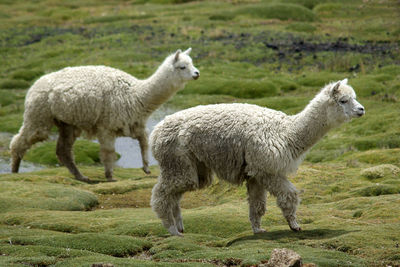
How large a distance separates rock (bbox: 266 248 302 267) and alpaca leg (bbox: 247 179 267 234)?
3586 millimetres

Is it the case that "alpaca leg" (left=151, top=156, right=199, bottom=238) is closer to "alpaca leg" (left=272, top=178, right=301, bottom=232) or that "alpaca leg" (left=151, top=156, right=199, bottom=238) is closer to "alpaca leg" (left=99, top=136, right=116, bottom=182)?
"alpaca leg" (left=272, top=178, right=301, bottom=232)

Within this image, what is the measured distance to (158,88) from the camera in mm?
21500

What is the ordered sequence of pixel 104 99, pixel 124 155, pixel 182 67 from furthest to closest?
pixel 124 155 < pixel 104 99 < pixel 182 67

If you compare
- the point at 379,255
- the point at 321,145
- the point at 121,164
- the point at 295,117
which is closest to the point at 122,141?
the point at 121,164

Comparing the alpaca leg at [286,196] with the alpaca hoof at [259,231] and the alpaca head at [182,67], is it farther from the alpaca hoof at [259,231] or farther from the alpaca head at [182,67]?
the alpaca head at [182,67]

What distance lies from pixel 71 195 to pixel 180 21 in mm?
49072

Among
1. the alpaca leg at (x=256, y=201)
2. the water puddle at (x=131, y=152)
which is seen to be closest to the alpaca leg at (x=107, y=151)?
the water puddle at (x=131, y=152)

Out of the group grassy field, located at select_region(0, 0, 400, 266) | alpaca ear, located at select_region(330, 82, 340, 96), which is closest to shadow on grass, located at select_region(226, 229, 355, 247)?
grassy field, located at select_region(0, 0, 400, 266)

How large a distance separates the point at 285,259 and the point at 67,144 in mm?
14716

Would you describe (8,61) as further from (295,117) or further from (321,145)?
(295,117)

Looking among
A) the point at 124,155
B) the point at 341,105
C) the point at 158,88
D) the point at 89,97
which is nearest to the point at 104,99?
the point at 89,97

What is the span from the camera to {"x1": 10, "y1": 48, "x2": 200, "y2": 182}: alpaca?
21219 mm

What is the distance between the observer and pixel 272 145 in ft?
42.9

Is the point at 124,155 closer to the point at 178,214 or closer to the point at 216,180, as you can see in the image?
the point at 216,180
